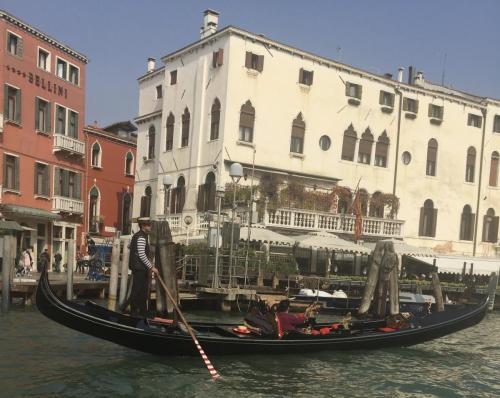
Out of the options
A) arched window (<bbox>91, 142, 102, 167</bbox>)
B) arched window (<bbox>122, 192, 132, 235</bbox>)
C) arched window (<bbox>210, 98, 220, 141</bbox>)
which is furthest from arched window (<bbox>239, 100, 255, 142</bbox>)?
arched window (<bbox>122, 192, 132, 235</bbox>)

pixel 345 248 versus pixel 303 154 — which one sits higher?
pixel 303 154

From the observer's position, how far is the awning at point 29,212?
805 inches

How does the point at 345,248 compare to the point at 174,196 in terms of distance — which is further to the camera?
the point at 174,196

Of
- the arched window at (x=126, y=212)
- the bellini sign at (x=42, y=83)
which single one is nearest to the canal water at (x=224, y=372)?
the bellini sign at (x=42, y=83)

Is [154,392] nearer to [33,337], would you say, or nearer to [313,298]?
[33,337]

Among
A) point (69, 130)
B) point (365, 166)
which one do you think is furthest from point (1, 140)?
point (365, 166)

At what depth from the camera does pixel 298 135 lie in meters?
22.6

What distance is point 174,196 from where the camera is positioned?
75.9ft

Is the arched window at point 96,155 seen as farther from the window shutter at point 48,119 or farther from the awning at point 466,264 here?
the awning at point 466,264

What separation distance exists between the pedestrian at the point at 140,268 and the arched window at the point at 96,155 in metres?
18.7

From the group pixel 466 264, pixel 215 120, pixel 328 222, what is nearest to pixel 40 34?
pixel 215 120

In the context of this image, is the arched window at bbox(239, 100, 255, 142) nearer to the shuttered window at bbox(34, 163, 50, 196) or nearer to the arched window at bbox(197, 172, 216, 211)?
the arched window at bbox(197, 172, 216, 211)

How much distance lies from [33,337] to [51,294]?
8.98 ft

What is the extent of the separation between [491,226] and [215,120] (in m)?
14.3
